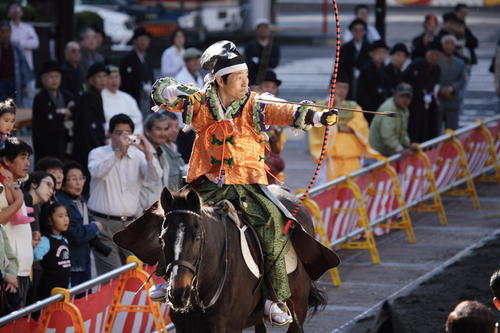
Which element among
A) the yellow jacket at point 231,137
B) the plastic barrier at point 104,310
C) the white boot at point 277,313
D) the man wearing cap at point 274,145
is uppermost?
the yellow jacket at point 231,137

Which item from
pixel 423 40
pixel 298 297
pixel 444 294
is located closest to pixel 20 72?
pixel 423 40

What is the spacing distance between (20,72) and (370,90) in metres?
5.53

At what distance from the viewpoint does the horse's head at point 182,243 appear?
7648 mm

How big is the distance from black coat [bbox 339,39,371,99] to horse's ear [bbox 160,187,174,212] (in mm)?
11656

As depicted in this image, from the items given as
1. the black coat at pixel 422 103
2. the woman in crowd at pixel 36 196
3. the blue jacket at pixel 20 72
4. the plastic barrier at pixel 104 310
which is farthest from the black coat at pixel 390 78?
the woman in crowd at pixel 36 196

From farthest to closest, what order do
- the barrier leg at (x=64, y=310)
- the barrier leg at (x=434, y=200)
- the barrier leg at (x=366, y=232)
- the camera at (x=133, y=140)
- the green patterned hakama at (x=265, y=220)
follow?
the barrier leg at (x=434, y=200)
the barrier leg at (x=366, y=232)
the camera at (x=133, y=140)
the barrier leg at (x=64, y=310)
the green patterned hakama at (x=265, y=220)

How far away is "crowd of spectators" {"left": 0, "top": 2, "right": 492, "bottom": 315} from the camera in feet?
33.5

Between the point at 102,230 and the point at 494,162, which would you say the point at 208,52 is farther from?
the point at 494,162

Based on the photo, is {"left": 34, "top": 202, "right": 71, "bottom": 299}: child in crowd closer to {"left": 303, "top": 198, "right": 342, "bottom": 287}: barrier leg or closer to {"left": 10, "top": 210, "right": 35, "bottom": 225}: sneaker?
{"left": 10, "top": 210, "right": 35, "bottom": 225}: sneaker

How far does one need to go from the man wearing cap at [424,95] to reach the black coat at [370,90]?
0.49 m

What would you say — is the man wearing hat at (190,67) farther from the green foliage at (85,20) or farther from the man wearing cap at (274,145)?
the green foliage at (85,20)

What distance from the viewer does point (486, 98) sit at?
25516 millimetres

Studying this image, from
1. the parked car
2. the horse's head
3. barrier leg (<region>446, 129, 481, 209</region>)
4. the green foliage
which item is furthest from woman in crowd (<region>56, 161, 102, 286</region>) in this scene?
the parked car

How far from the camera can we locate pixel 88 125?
14367mm
